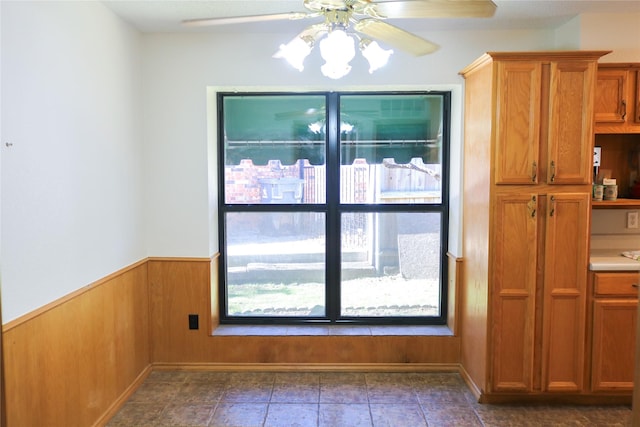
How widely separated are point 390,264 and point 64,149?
2394mm

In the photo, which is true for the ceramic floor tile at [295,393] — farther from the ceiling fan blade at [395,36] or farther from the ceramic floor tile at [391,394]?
the ceiling fan blade at [395,36]

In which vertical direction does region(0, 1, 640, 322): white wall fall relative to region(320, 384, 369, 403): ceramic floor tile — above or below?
above

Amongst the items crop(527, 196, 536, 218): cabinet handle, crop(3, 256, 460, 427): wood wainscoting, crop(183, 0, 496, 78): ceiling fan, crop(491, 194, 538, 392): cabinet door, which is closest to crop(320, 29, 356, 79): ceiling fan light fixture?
crop(183, 0, 496, 78): ceiling fan

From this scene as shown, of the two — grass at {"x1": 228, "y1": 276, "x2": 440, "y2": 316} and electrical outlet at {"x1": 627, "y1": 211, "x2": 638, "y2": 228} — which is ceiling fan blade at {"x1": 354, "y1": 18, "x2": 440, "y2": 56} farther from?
electrical outlet at {"x1": 627, "y1": 211, "x2": 638, "y2": 228}

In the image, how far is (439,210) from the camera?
3467mm

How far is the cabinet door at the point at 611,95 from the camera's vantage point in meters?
2.78

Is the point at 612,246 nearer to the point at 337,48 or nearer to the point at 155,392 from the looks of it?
the point at 337,48

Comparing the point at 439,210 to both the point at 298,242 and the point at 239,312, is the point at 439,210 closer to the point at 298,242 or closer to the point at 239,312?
the point at 298,242

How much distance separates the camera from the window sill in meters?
3.33

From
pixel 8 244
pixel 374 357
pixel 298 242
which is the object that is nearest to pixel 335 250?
pixel 298 242

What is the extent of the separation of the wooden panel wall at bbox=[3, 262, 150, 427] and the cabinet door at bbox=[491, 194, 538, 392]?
2.35m

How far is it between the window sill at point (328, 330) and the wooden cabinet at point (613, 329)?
947mm

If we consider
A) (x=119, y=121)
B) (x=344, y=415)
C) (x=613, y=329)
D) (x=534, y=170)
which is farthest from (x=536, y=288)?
(x=119, y=121)

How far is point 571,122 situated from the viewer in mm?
2637
